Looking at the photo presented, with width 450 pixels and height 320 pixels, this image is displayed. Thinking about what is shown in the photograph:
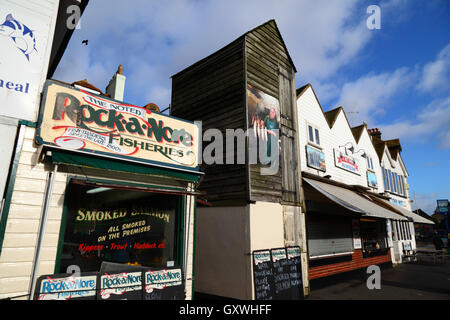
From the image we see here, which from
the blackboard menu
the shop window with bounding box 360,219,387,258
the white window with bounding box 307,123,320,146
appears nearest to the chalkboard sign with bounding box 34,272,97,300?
the blackboard menu

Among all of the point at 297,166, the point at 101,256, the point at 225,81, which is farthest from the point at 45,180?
the point at 297,166

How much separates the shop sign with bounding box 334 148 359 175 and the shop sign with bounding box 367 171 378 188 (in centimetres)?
194

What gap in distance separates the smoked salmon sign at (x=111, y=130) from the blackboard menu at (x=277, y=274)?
359 cm

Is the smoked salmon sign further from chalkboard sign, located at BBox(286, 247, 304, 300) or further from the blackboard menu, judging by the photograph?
chalkboard sign, located at BBox(286, 247, 304, 300)

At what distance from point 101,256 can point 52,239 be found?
1122mm

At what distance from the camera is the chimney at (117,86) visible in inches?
Answer: 337

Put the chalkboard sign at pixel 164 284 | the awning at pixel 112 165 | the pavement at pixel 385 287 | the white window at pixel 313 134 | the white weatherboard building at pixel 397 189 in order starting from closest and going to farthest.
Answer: the awning at pixel 112 165
the chalkboard sign at pixel 164 284
the pavement at pixel 385 287
the white window at pixel 313 134
the white weatherboard building at pixel 397 189

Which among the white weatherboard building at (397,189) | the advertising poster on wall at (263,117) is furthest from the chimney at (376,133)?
the advertising poster on wall at (263,117)

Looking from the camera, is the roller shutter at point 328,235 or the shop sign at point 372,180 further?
the shop sign at point 372,180

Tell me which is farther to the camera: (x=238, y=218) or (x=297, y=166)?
(x=297, y=166)

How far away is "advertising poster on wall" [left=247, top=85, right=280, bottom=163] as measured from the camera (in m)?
9.59

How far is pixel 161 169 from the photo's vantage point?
6.62m

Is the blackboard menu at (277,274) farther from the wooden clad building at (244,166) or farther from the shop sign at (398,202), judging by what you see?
the shop sign at (398,202)
